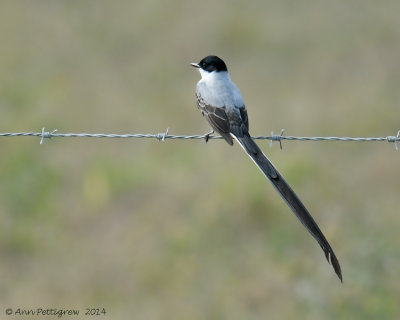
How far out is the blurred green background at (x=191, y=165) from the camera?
291 inches

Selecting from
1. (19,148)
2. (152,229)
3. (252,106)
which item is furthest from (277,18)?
(152,229)

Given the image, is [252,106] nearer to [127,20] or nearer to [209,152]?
[209,152]

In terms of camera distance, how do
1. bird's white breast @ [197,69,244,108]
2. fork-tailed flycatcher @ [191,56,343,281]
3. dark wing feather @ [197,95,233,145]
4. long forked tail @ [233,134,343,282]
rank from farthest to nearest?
bird's white breast @ [197,69,244,108] < dark wing feather @ [197,95,233,145] < fork-tailed flycatcher @ [191,56,343,281] < long forked tail @ [233,134,343,282]

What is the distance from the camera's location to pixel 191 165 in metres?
9.69

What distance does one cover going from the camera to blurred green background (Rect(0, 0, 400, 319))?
24.2 feet

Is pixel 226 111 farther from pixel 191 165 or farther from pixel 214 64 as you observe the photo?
pixel 191 165

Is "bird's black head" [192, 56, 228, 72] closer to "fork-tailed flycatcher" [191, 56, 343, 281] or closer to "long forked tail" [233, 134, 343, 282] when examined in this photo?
"fork-tailed flycatcher" [191, 56, 343, 281]

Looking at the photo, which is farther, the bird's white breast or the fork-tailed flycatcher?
the bird's white breast

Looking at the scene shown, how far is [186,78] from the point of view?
12.8 m

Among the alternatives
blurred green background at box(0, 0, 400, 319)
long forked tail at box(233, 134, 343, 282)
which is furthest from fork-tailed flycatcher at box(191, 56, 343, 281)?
blurred green background at box(0, 0, 400, 319)

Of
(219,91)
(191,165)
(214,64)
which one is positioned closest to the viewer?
(219,91)

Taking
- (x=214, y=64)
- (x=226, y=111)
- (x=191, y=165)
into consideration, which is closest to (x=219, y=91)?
(x=226, y=111)

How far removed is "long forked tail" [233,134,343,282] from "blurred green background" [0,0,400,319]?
1.78 m

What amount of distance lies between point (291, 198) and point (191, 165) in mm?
4491
